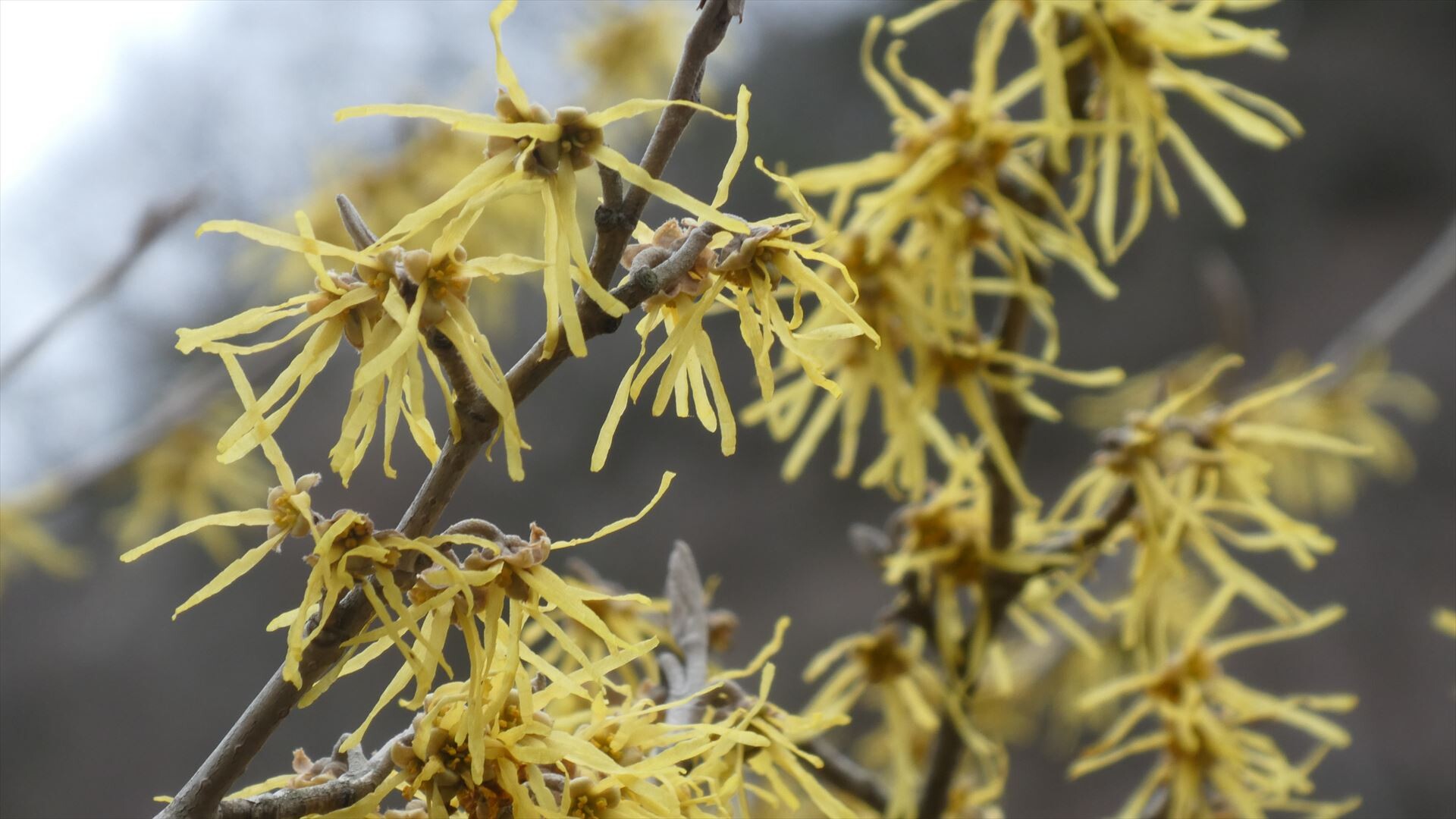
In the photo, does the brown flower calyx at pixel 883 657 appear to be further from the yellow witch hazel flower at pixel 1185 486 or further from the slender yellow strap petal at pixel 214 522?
the slender yellow strap petal at pixel 214 522

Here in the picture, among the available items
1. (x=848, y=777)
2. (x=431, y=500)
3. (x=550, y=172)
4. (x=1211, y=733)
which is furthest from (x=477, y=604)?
(x=1211, y=733)

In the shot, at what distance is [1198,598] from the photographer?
146 centimetres

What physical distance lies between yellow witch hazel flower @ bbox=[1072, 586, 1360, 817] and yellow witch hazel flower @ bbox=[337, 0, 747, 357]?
0.46m

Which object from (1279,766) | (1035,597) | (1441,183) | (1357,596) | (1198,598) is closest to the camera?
(1279,766)

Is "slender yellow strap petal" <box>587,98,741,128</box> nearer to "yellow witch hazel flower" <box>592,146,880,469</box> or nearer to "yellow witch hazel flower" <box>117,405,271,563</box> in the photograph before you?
"yellow witch hazel flower" <box>592,146,880,469</box>

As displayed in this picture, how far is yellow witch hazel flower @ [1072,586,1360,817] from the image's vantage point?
0.68 meters

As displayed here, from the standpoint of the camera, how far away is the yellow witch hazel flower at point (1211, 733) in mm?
683

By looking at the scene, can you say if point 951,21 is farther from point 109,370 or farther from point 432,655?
point 432,655

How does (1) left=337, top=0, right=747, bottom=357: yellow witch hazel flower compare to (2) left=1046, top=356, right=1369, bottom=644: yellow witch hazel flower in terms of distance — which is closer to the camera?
(1) left=337, top=0, right=747, bottom=357: yellow witch hazel flower

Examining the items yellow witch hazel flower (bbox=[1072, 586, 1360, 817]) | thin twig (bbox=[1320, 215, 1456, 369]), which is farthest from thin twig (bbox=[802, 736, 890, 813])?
thin twig (bbox=[1320, 215, 1456, 369])

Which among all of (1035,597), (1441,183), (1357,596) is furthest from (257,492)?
(1441,183)

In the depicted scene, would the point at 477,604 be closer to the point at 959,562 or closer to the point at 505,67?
the point at 505,67

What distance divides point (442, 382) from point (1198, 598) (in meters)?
1.33

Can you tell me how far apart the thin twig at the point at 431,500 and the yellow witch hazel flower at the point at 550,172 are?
0.01m
